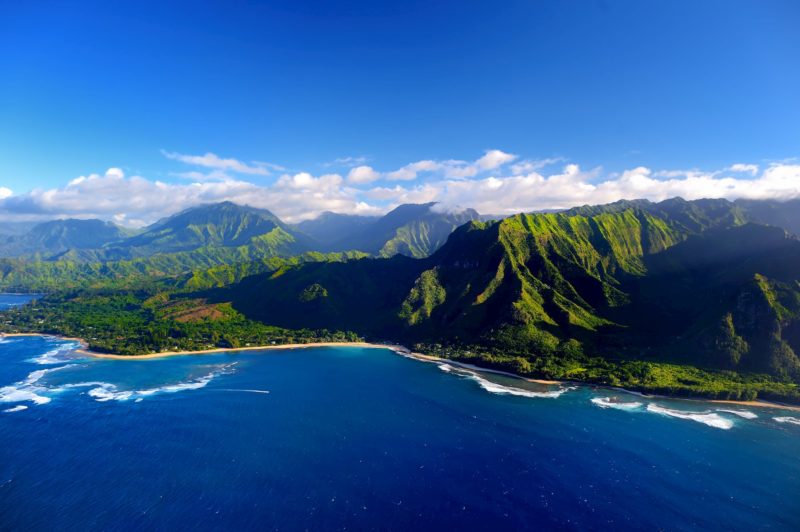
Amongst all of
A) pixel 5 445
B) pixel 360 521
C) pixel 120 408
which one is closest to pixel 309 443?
pixel 360 521

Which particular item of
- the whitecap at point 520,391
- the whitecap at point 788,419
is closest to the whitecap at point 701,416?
the whitecap at point 788,419

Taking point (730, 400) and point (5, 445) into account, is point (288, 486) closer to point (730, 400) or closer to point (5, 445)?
point (5, 445)

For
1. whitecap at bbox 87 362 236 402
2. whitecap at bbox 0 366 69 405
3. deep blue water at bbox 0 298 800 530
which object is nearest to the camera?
deep blue water at bbox 0 298 800 530

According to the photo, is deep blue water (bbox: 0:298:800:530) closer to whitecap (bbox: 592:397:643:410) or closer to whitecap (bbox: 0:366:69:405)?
whitecap (bbox: 592:397:643:410)

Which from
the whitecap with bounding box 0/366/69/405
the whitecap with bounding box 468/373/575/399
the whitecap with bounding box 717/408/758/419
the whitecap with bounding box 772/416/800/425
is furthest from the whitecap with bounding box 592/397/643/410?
the whitecap with bounding box 0/366/69/405

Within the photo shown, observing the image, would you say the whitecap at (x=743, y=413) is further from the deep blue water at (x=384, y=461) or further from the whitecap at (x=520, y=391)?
the whitecap at (x=520, y=391)

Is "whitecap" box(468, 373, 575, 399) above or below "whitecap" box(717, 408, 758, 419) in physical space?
below

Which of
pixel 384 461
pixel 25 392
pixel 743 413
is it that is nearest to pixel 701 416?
pixel 743 413
